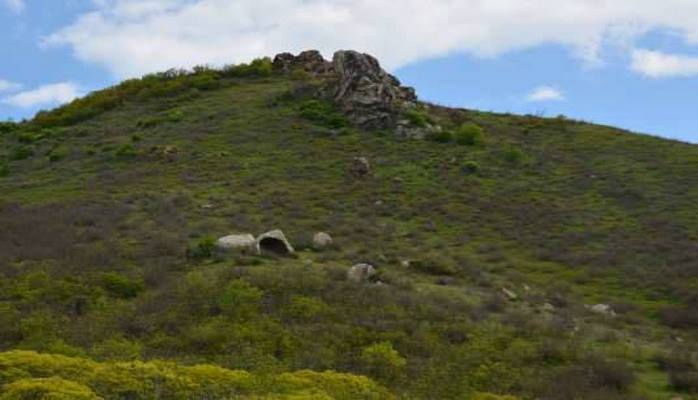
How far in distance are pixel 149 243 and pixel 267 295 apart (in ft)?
19.8

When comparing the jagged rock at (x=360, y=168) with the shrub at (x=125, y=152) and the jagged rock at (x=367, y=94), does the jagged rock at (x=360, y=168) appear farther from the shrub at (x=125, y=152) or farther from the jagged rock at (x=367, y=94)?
the shrub at (x=125, y=152)

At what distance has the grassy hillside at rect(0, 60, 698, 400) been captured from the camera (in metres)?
11.4

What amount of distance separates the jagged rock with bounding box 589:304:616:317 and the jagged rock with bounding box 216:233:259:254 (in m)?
7.26

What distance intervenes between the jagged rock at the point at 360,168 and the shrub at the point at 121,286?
14.8 m

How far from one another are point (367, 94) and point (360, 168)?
7348 mm

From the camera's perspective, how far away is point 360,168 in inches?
1159

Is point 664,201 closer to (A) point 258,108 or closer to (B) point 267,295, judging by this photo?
(B) point 267,295

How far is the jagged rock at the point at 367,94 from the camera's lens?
115 ft

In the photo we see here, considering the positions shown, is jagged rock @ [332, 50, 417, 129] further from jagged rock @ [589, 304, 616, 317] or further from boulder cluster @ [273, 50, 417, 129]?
jagged rock @ [589, 304, 616, 317]

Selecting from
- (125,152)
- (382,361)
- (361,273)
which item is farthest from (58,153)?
(382,361)

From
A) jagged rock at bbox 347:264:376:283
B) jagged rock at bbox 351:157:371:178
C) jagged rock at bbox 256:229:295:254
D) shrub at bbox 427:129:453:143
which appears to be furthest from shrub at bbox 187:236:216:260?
shrub at bbox 427:129:453:143

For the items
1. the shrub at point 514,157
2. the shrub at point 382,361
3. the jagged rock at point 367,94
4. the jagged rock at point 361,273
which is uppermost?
the jagged rock at point 367,94

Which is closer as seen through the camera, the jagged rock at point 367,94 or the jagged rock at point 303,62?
the jagged rock at point 367,94

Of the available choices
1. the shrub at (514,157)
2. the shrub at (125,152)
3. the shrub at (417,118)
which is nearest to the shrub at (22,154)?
the shrub at (125,152)
